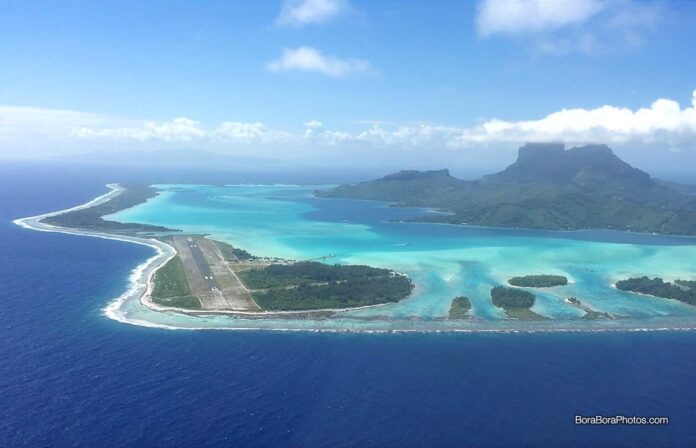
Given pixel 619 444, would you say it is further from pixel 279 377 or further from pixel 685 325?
pixel 685 325

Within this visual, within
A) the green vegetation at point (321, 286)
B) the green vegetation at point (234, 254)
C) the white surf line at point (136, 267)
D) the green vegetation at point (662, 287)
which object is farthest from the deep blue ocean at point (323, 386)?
the green vegetation at point (234, 254)

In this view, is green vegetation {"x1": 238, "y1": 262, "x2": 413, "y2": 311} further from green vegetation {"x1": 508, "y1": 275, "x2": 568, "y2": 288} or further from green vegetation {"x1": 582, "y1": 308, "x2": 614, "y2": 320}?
green vegetation {"x1": 582, "y1": 308, "x2": 614, "y2": 320}

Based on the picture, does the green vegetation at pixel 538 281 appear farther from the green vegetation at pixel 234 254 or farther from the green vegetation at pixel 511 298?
the green vegetation at pixel 234 254

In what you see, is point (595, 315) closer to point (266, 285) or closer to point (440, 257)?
point (440, 257)

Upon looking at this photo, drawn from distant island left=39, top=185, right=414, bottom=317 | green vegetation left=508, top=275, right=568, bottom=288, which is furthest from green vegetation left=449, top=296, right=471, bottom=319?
green vegetation left=508, top=275, right=568, bottom=288

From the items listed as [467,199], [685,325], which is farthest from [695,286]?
[467,199]

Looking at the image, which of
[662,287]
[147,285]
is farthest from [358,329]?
[662,287]

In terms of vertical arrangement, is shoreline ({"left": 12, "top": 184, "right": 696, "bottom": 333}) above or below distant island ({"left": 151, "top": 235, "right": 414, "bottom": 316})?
below
